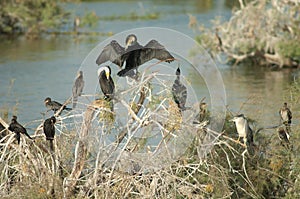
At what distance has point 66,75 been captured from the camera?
1642 cm

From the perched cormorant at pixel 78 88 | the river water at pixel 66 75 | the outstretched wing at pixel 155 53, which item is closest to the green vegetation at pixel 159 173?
the perched cormorant at pixel 78 88

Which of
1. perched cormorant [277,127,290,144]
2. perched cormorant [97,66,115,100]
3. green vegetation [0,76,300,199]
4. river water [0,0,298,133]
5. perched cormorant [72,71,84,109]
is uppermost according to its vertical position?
perched cormorant [97,66,115,100]

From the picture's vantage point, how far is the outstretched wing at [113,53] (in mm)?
6121

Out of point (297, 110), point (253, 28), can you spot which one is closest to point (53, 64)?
point (253, 28)

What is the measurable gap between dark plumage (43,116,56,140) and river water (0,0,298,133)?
218 centimetres

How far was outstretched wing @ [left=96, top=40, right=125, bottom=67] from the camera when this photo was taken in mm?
6121

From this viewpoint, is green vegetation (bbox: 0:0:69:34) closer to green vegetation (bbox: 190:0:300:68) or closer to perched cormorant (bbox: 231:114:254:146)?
green vegetation (bbox: 190:0:300:68)

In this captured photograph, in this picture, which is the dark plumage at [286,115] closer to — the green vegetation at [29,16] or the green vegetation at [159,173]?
the green vegetation at [159,173]

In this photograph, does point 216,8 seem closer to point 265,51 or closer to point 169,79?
point 265,51

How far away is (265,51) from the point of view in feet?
56.8

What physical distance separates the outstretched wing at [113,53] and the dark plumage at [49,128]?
63cm

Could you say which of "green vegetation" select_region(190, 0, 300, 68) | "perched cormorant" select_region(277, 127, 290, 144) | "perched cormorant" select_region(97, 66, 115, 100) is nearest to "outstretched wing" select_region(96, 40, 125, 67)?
"perched cormorant" select_region(97, 66, 115, 100)

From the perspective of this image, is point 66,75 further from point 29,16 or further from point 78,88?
point 78,88

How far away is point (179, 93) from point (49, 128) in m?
1.11
